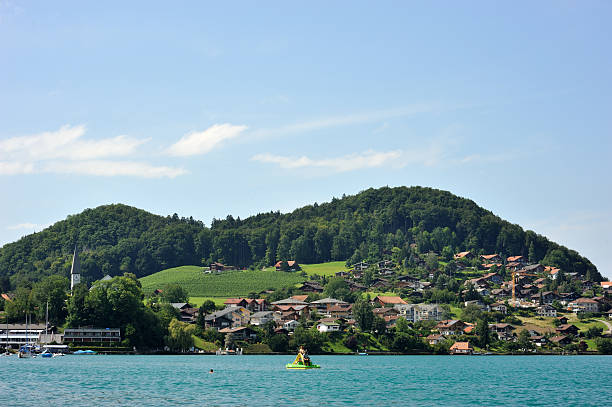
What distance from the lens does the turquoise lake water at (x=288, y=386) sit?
54375 millimetres

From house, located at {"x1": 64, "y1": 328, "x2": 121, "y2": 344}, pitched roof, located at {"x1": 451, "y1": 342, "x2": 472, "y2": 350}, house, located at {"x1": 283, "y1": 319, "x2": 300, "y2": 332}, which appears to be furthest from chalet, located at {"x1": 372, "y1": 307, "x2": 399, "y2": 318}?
house, located at {"x1": 64, "y1": 328, "x2": 121, "y2": 344}

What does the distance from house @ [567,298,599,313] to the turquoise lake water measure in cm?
9762

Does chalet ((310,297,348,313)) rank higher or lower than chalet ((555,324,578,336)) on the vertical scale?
higher

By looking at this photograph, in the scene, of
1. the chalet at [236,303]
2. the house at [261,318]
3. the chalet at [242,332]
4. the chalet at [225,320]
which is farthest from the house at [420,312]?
the chalet at [242,332]

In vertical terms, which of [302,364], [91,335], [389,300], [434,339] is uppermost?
[389,300]

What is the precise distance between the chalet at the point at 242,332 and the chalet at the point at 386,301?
47.9m

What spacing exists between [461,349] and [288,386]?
83405 mm

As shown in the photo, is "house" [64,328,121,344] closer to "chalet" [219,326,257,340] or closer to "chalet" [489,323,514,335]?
"chalet" [219,326,257,340]

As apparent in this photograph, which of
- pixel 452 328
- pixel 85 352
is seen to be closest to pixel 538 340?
pixel 452 328

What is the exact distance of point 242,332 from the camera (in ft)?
468

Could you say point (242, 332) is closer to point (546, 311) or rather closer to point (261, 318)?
point (261, 318)

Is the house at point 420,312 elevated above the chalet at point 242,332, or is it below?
above

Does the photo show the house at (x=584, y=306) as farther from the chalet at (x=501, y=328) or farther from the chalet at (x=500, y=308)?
the chalet at (x=501, y=328)

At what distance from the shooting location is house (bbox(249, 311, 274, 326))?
155 metres
